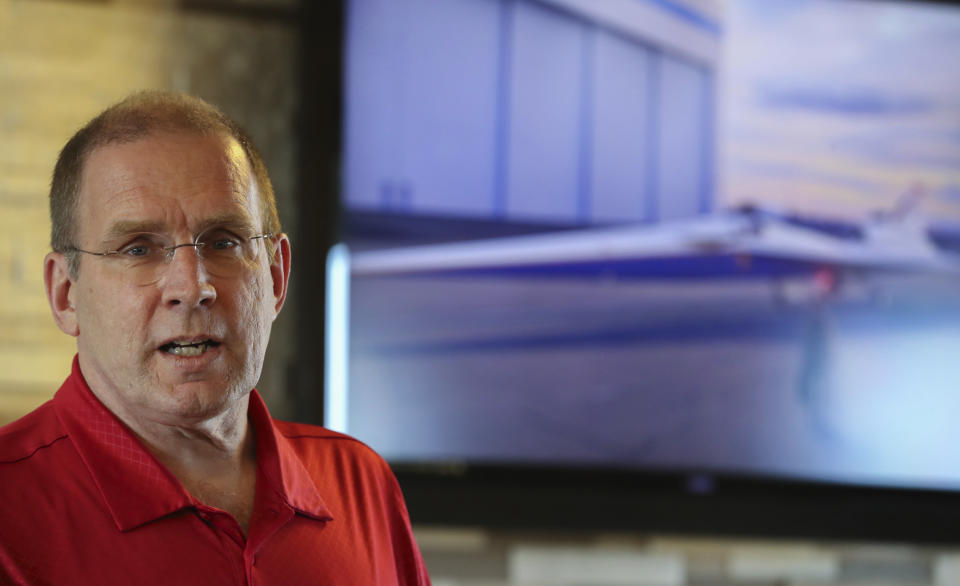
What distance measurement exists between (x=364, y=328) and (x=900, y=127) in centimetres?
148

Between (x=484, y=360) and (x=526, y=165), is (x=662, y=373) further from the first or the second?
(x=526, y=165)

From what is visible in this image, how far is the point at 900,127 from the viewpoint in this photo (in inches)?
105

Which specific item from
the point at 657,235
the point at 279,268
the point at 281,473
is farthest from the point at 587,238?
the point at 281,473

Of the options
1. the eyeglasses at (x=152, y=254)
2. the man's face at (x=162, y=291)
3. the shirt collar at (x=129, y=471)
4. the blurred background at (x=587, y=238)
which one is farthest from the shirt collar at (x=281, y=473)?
the blurred background at (x=587, y=238)

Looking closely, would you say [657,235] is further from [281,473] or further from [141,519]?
[141,519]

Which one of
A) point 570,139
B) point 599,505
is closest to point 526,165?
point 570,139

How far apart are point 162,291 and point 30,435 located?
8.4 inches

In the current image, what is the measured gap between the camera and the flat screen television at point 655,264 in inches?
96.6

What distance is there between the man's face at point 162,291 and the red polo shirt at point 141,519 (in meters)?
0.07

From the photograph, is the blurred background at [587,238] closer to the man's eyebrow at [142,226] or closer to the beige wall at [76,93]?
the beige wall at [76,93]

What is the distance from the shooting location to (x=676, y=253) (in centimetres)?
256

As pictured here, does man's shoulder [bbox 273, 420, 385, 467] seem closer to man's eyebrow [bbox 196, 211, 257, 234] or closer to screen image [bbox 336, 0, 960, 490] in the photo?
man's eyebrow [bbox 196, 211, 257, 234]

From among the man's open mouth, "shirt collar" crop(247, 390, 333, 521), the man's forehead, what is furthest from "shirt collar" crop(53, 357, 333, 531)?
the man's forehead

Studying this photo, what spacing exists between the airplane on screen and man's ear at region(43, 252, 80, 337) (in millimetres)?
1283
